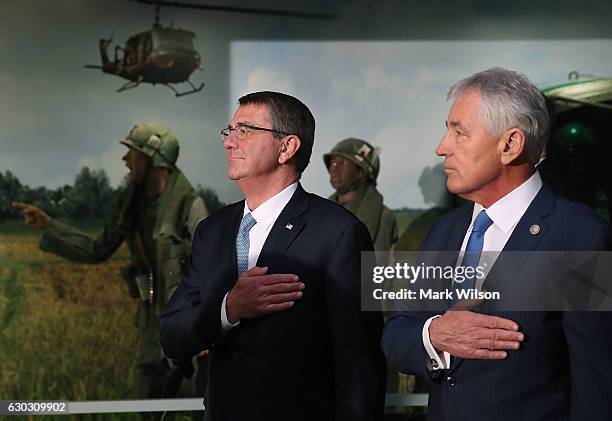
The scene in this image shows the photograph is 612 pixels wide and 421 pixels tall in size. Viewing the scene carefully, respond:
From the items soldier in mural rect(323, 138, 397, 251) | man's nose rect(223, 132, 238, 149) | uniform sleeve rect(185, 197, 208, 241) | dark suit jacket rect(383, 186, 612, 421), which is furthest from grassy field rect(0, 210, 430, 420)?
dark suit jacket rect(383, 186, 612, 421)

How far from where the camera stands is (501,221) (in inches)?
85.8

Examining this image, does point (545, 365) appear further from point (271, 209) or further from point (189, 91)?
point (189, 91)

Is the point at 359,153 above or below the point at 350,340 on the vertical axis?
above

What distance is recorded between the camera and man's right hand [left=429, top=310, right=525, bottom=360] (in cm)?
203

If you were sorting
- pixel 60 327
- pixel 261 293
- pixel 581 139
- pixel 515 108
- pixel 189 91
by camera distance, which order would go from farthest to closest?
pixel 581 139 → pixel 189 91 → pixel 60 327 → pixel 261 293 → pixel 515 108

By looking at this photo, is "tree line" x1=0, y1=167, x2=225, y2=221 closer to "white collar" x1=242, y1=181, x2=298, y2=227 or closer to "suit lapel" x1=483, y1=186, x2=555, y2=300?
"white collar" x1=242, y1=181, x2=298, y2=227

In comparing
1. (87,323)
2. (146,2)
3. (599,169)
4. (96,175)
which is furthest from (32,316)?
(599,169)

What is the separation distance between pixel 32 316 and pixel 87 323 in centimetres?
24

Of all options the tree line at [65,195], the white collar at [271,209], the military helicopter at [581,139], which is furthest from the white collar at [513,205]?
the tree line at [65,195]

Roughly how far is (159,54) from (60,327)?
1.29 meters

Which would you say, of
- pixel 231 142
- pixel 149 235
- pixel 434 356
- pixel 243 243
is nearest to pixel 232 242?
pixel 243 243

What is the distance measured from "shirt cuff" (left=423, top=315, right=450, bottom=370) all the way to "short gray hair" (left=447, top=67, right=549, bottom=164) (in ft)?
1.40

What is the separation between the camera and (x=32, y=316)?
14.6ft

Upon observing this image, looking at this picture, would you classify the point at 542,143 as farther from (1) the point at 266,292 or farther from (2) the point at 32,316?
(2) the point at 32,316
